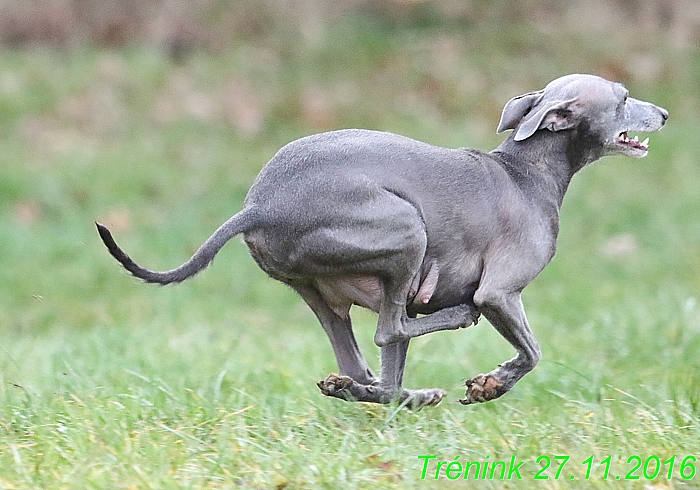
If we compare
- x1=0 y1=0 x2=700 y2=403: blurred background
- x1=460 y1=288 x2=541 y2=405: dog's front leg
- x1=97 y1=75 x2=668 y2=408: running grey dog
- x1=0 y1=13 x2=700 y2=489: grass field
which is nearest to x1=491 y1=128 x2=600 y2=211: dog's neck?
x1=97 y1=75 x2=668 y2=408: running grey dog

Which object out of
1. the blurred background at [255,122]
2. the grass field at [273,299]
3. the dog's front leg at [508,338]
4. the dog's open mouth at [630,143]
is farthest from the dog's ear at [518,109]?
the blurred background at [255,122]

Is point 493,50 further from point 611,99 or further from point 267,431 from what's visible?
point 267,431

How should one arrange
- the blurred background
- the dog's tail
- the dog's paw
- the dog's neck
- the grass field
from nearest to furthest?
the grass field < the dog's tail < the dog's paw < the dog's neck < the blurred background

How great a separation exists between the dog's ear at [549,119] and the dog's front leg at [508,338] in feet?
2.30

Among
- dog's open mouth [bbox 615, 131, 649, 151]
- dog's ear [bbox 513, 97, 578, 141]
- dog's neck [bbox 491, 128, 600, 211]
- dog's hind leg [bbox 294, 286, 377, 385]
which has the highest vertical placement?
dog's ear [bbox 513, 97, 578, 141]

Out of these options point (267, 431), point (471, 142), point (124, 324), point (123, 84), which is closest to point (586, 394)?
point (267, 431)

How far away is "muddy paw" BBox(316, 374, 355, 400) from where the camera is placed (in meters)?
4.40

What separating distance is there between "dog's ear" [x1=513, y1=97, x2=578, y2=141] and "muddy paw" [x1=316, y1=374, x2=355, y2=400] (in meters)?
1.24

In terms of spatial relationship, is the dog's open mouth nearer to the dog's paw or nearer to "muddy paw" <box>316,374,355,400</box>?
the dog's paw

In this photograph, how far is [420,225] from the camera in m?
4.25

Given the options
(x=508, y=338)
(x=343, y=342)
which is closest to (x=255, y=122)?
(x=343, y=342)

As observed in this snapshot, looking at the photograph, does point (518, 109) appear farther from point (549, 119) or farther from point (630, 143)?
point (630, 143)

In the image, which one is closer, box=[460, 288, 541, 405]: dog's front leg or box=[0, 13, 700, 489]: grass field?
box=[0, 13, 700, 489]: grass field

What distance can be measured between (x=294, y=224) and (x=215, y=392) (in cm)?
112
